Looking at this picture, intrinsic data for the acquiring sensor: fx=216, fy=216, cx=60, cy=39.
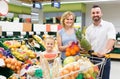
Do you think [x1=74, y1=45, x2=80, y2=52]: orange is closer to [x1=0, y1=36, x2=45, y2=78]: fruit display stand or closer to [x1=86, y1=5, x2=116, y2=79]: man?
[x1=0, y1=36, x2=45, y2=78]: fruit display stand

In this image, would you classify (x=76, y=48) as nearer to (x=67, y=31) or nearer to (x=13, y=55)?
(x=13, y=55)

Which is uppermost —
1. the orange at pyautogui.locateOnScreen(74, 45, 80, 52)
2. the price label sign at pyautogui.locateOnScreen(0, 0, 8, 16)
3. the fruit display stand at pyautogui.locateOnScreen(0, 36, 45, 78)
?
the price label sign at pyautogui.locateOnScreen(0, 0, 8, 16)

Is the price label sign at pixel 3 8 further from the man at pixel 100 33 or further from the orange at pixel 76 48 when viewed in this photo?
the man at pixel 100 33

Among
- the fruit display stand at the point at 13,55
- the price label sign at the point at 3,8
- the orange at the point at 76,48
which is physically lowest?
the fruit display stand at the point at 13,55

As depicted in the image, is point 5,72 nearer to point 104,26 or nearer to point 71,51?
point 71,51

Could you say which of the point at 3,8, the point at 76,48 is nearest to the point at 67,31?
the point at 76,48

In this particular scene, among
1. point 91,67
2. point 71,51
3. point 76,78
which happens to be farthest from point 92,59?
point 76,78

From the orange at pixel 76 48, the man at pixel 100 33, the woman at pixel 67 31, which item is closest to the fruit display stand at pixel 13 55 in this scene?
the woman at pixel 67 31

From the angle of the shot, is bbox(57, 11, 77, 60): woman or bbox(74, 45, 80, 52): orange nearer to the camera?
bbox(74, 45, 80, 52): orange

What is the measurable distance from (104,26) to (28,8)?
14.0 metres

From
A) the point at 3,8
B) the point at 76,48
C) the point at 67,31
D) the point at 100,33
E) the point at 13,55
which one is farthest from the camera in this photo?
the point at 67,31

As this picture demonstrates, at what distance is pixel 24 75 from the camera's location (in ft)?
5.24

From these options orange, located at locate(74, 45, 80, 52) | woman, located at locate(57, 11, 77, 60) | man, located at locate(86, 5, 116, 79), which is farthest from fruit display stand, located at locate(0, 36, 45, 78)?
man, located at locate(86, 5, 116, 79)

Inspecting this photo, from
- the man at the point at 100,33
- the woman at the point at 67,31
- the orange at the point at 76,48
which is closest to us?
the orange at the point at 76,48
